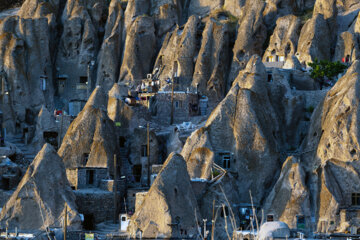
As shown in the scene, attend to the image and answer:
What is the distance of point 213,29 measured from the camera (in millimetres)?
73750

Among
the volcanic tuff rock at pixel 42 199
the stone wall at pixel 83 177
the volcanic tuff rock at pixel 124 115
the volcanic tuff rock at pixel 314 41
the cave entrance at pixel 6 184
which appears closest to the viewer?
the volcanic tuff rock at pixel 42 199

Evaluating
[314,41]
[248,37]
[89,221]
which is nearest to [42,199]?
[89,221]

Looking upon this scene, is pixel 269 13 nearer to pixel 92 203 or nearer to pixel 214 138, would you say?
pixel 214 138

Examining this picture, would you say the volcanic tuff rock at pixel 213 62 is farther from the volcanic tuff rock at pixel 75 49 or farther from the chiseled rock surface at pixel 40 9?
the chiseled rock surface at pixel 40 9

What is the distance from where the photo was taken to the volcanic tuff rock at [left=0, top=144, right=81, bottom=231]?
52.8m

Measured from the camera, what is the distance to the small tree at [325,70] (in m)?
66.4

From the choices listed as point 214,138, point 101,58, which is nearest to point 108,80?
point 101,58

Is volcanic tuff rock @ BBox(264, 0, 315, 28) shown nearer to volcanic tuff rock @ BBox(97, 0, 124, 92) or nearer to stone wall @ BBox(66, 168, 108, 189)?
volcanic tuff rock @ BBox(97, 0, 124, 92)

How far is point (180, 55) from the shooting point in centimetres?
7319

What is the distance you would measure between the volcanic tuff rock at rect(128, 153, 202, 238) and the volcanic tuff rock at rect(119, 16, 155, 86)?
878 inches

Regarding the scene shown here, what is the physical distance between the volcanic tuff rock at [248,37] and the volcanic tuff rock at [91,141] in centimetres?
1508

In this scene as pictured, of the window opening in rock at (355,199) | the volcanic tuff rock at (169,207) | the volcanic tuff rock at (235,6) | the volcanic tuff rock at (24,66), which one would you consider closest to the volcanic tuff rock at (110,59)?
the volcanic tuff rock at (24,66)

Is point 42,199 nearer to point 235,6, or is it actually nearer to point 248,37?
point 248,37

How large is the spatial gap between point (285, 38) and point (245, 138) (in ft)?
55.7
